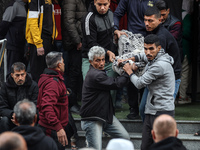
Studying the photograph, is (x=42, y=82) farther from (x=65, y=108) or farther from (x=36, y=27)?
(x=36, y=27)

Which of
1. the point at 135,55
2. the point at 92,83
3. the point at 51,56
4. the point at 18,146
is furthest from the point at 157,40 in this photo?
the point at 18,146

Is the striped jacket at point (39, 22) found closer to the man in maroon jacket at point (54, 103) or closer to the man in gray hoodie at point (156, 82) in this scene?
the man in maroon jacket at point (54, 103)

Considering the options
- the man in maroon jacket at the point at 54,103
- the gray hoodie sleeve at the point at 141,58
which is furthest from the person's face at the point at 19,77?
the gray hoodie sleeve at the point at 141,58

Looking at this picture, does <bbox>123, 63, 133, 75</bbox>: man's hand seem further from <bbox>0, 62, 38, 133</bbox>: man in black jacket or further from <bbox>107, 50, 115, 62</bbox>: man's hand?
<bbox>0, 62, 38, 133</bbox>: man in black jacket

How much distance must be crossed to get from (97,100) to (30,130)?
5.83ft

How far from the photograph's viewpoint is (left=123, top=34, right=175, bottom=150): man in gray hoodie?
5652 millimetres

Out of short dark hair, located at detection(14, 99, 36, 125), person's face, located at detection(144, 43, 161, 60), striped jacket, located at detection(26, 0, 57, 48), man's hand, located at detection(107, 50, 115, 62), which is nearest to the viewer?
short dark hair, located at detection(14, 99, 36, 125)

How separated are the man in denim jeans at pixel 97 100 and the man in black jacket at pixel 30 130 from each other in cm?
139

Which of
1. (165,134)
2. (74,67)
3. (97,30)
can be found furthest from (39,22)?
(165,134)

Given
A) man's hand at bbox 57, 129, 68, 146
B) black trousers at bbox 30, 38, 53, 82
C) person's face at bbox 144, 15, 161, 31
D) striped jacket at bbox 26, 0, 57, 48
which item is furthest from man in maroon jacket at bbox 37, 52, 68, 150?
black trousers at bbox 30, 38, 53, 82

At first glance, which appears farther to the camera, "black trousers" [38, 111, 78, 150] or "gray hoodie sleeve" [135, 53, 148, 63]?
"gray hoodie sleeve" [135, 53, 148, 63]

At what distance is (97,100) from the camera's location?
19.4ft

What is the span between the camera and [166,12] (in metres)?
7.15

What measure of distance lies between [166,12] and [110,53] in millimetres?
1254
